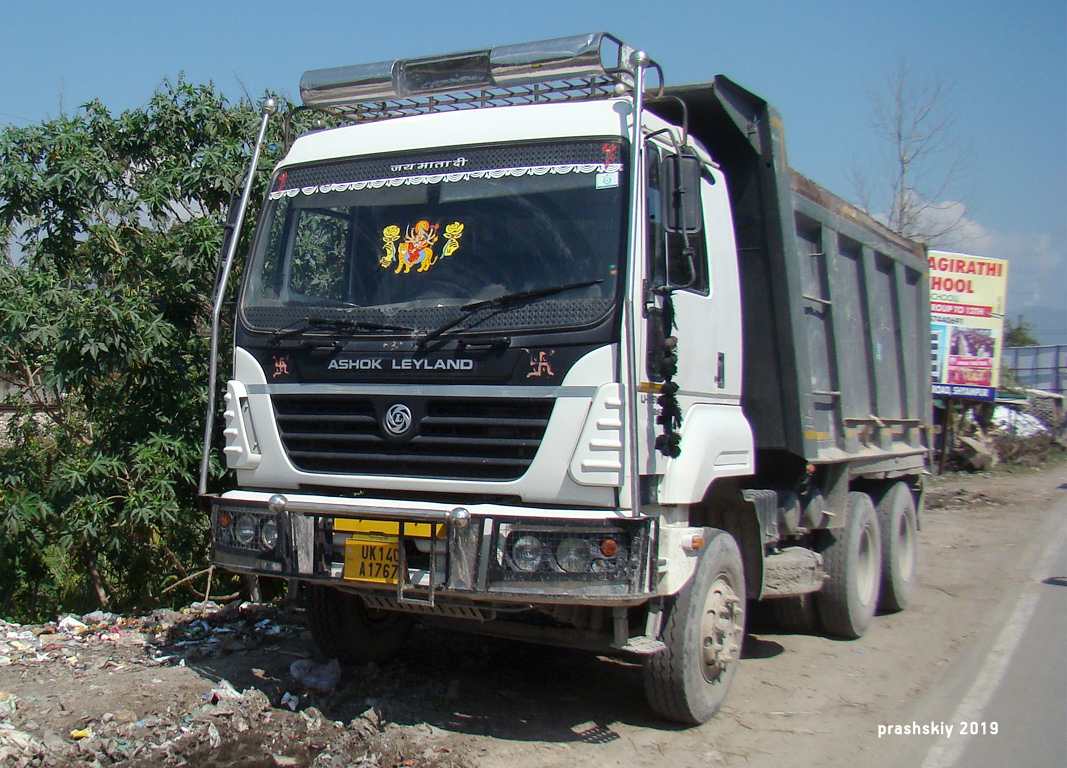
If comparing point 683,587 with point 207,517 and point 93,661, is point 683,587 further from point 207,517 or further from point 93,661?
point 207,517

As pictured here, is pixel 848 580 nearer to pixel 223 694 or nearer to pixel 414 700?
pixel 414 700

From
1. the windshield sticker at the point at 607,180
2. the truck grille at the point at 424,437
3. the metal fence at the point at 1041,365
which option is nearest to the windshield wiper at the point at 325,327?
the truck grille at the point at 424,437

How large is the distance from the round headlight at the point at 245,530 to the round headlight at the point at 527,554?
1321mm

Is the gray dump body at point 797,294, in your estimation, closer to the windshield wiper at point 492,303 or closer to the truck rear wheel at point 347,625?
the windshield wiper at point 492,303

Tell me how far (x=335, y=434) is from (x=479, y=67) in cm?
200

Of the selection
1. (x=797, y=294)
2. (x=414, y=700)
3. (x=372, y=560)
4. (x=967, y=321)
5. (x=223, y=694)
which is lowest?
(x=414, y=700)

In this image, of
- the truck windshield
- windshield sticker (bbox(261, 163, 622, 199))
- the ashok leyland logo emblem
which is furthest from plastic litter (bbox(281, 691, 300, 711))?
windshield sticker (bbox(261, 163, 622, 199))

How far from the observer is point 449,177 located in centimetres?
466

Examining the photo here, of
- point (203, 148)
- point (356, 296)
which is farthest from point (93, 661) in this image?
point (203, 148)

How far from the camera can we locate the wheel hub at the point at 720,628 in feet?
15.8

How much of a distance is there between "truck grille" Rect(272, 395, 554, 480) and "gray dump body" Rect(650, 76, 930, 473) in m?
1.72

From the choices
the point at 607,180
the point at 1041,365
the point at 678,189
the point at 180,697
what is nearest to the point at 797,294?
the point at 678,189

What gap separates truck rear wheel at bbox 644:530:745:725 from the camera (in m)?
4.59

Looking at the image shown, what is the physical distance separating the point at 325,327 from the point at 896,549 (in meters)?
5.22
